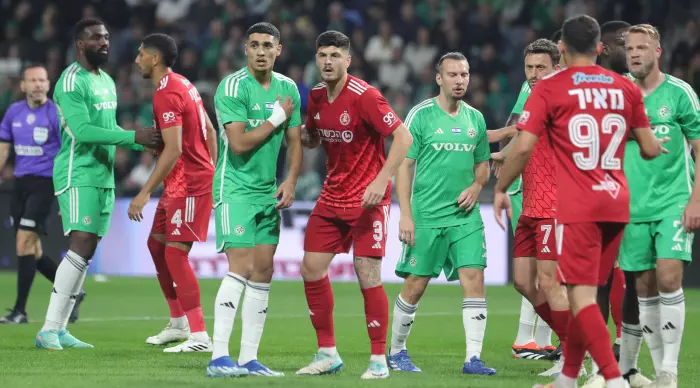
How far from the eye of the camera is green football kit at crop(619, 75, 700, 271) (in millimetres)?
6934

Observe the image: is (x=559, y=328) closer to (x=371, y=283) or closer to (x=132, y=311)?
(x=371, y=283)

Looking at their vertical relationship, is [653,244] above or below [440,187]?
below

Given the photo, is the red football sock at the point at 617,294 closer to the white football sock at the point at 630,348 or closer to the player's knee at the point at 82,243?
the white football sock at the point at 630,348

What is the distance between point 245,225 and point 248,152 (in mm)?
501

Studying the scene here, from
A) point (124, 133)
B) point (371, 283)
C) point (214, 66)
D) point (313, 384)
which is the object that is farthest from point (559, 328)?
point (214, 66)

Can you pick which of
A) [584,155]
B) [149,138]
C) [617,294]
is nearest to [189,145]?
[149,138]

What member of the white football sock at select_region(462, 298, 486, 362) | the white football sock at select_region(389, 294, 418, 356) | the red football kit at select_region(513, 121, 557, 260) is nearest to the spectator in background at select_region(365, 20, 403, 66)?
the red football kit at select_region(513, 121, 557, 260)

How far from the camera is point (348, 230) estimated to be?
7.52 metres

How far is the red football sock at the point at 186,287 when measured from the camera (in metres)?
8.81

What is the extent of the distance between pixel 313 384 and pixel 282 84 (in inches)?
84.0

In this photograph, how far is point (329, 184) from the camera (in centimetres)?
752

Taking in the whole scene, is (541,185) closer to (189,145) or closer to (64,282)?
(189,145)

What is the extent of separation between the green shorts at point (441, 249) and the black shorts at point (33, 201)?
15.5ft

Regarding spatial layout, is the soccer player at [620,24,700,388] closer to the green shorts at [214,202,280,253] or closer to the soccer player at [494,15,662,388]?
the soccer player at [494,15,662,388]
